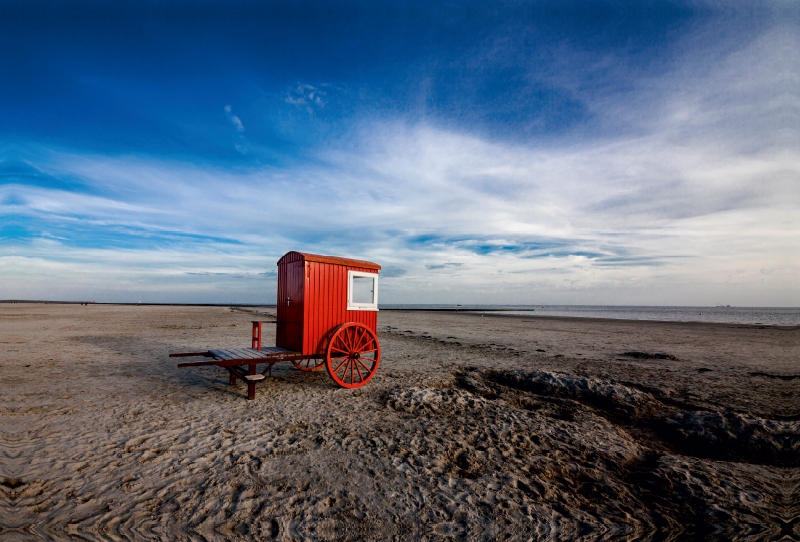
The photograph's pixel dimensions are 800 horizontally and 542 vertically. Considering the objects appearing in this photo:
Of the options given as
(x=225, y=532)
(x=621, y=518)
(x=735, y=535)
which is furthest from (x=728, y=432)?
(x=225, y=532)

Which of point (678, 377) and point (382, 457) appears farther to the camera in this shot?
point (678, 377)

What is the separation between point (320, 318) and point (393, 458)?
470cm

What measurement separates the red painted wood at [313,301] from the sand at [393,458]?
4.11 feet

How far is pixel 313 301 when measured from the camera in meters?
9.20

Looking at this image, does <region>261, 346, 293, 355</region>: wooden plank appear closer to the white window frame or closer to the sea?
the white window frame

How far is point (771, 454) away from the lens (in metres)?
5.62

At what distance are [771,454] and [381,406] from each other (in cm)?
651

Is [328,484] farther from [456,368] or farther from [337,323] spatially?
[456,368]

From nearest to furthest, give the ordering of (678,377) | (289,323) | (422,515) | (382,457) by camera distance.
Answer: (422,515)
(382,457)
(289,323)
(678,377)

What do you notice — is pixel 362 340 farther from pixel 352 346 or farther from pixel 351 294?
pixel 351 294

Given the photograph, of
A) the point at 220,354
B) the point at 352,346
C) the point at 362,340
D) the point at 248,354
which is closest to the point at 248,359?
the point at 248,354

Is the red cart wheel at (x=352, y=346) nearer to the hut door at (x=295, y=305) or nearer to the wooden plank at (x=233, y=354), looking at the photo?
the hut door at (x=295, y=305)

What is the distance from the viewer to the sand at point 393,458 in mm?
3883

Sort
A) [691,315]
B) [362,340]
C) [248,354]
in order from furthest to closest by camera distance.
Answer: [691,315], [362,340], [248,354]
